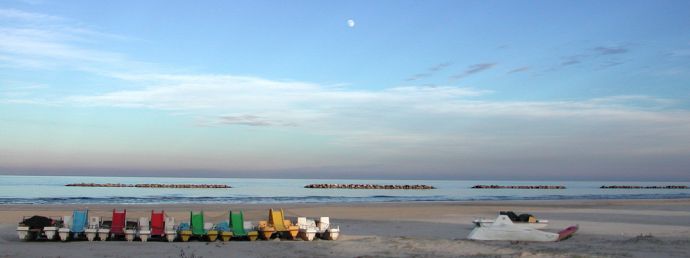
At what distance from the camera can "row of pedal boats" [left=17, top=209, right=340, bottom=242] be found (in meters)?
16.3

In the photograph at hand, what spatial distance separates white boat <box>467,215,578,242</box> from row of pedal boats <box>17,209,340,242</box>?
400cm

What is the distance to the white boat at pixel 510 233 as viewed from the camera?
16641mm

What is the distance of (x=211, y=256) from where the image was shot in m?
14.0

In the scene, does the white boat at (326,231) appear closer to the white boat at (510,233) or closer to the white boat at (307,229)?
the white boat at (307,229)

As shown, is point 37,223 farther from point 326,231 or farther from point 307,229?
point 326,231

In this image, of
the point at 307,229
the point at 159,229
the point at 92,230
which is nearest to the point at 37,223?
the point at 92,230

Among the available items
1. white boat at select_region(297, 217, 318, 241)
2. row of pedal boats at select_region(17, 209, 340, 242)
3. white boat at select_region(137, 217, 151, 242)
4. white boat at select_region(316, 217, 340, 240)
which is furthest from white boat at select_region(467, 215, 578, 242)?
white boat at select_region(137, 217, 151, 242)

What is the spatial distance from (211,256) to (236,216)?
361 centimetres

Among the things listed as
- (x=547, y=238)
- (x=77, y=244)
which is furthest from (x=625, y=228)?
(x=77, y=244)

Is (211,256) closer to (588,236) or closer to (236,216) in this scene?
(236,216)

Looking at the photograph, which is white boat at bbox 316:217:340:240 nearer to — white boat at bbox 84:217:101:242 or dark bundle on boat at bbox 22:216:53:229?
white boat at bbox 84:217:101:242

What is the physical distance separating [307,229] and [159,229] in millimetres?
3921

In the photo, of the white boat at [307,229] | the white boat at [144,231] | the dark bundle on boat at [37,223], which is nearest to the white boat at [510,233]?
the white boat at [307,229]

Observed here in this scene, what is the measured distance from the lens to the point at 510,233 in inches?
658
